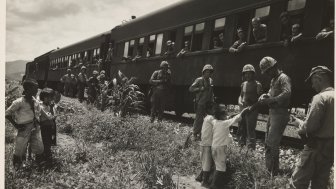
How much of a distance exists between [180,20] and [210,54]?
5.26 feet

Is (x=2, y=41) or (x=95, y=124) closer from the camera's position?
(x=2, y=41)

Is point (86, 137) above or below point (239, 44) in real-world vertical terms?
below

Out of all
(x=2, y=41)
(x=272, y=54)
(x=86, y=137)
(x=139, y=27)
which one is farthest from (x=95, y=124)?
(x=139, y=27)

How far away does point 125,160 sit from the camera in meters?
5.51

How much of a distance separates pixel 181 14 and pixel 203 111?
9.58 feet

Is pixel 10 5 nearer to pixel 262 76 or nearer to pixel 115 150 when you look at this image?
pixel 115 150

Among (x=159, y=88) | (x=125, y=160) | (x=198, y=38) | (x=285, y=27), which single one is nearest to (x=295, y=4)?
(x=285, y=27)

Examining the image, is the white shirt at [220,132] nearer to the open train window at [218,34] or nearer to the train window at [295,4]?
the train window at [295,4]

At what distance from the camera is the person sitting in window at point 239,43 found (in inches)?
269

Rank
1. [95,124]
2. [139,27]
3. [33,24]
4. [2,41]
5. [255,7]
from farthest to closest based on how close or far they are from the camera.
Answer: [139,27] → [95,124] → [255,7] → [33,24] → [2,41]

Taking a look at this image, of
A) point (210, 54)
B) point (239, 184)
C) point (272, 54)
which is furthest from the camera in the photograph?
point (210, 54)

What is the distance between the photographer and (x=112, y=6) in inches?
Result: 238

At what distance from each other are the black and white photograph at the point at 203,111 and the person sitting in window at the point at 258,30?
0.02m

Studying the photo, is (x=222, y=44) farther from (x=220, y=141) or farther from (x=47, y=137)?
(x=47, y=137)
